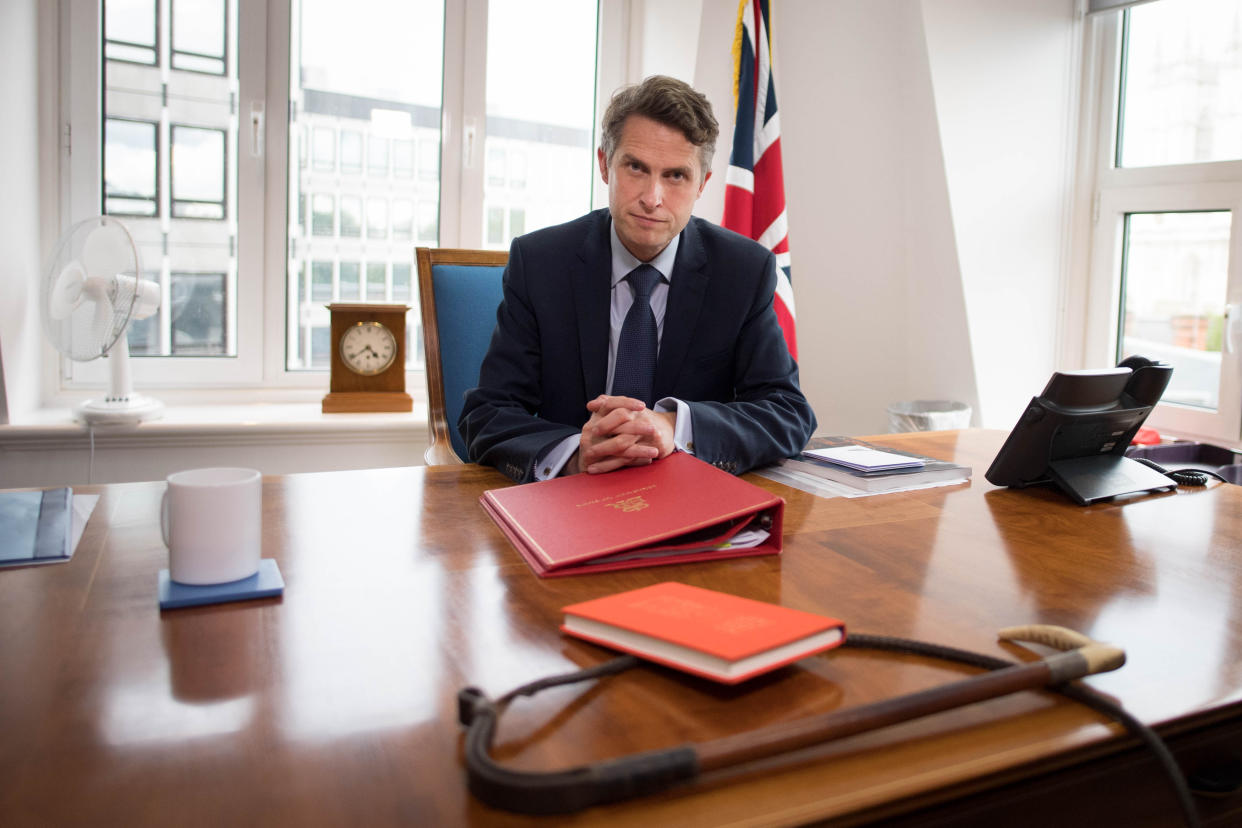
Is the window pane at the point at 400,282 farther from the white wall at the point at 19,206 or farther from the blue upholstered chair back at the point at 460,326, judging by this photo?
the blue upholstered chair back at the point at 460,326

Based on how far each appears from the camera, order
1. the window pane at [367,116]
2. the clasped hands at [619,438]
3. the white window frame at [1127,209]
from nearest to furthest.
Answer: the clasped hands at [619,438] → the white window frame at [1127,209] → the window pane at [367,116]

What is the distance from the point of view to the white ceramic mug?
854 mm

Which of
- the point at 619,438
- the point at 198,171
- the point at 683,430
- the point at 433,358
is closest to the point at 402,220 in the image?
the point at 198,171

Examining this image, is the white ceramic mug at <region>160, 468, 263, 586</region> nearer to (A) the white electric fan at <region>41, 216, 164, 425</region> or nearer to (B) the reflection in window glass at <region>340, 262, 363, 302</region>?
(A) the white electric fan at <region>41, 216, 164, 425</region>

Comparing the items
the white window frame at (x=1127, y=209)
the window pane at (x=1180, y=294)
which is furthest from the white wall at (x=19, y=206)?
the window pane at (x=1180, y=294)

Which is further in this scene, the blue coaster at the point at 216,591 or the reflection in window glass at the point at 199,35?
the reflection in window glass at the point at 199,35

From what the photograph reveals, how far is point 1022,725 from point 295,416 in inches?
100

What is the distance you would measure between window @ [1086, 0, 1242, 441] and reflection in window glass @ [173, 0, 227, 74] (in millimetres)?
2927

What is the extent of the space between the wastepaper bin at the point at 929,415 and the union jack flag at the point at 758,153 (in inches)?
16.8

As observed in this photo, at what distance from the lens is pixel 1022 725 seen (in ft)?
2.15

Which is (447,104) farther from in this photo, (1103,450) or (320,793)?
(320,793)

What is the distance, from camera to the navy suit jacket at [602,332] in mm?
1720

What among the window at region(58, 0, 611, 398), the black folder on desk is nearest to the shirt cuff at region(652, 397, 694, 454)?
the black folder on desk

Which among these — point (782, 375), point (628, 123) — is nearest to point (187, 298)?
point (628, 123)
